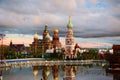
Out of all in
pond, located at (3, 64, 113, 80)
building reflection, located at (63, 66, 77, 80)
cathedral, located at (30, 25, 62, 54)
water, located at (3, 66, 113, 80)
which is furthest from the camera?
cathedral, located at (30, 25, 62, 54)

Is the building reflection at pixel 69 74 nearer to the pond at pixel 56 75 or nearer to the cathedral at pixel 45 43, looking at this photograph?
the pond at pixel 56 75

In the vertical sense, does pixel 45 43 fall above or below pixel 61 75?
above

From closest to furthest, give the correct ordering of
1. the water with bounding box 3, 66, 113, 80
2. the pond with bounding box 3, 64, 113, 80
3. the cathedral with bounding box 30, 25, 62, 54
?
the pond with bounding box 3, 64, 113, 80 < the water with bounding box 3, 66, 113, 80 < the cathedral with bounding box 30, 25, 62, 54

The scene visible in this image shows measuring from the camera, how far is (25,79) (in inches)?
2078

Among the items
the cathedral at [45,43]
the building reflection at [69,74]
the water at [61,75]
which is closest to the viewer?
the building reflection at [69,74]

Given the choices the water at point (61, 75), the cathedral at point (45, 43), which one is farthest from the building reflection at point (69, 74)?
Answer: the cathedral at point (45, 43)

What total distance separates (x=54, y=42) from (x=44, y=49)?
7327 mm

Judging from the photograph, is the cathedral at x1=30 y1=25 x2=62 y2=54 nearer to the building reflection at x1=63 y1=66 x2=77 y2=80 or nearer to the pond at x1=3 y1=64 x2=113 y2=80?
the building reflection at x1=63 y1=66 x2=77 y2=80

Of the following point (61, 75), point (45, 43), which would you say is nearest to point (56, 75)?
point (61, 75)

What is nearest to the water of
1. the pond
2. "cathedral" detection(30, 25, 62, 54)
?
the pond

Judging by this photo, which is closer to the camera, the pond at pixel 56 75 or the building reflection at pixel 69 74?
the building reflection at pixel 69 74

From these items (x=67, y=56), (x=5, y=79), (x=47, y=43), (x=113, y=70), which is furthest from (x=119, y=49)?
(x=47, y=43)

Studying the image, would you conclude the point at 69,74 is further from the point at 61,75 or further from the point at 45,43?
the point at 45,43

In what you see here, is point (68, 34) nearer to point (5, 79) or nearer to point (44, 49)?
point (44, 49)
